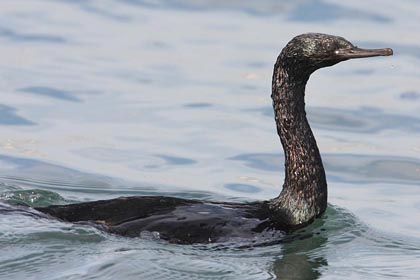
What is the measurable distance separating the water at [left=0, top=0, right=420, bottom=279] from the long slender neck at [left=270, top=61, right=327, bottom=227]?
0.63 ft

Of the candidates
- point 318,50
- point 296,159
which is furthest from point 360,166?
point 318,50

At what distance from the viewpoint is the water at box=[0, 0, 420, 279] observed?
11.3 metres

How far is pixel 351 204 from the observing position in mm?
13492

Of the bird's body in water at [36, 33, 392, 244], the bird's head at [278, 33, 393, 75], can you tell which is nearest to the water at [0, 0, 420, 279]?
the bird's body in water at [36, 33, 392, 244]

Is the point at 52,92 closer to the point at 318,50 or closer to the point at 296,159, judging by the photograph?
the point at 296,159

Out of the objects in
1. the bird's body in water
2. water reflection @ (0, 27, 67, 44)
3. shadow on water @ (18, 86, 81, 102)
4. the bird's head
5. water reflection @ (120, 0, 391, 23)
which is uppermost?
water reflection @ (120, 0, 391, 23)

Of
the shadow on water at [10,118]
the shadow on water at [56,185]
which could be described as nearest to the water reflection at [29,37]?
the shadow on water at [10,118]

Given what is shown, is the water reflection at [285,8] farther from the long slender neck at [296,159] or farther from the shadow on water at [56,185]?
the long slender neck at [296,159]

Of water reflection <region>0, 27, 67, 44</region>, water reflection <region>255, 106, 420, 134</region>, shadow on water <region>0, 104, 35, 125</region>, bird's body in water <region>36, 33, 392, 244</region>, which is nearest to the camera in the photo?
bird's body in water <region>36, 33, 392, 244</region>

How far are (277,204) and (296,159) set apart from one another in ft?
1.30

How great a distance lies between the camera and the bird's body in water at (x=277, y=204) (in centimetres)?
1139

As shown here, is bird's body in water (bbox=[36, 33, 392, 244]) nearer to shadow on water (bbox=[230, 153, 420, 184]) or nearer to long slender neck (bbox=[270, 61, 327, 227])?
long slender neck (bbox=[270, 61, 327, 227])

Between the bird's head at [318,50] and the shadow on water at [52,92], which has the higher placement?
the bird's head at [318,50]

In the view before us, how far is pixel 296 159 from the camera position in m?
12.0
